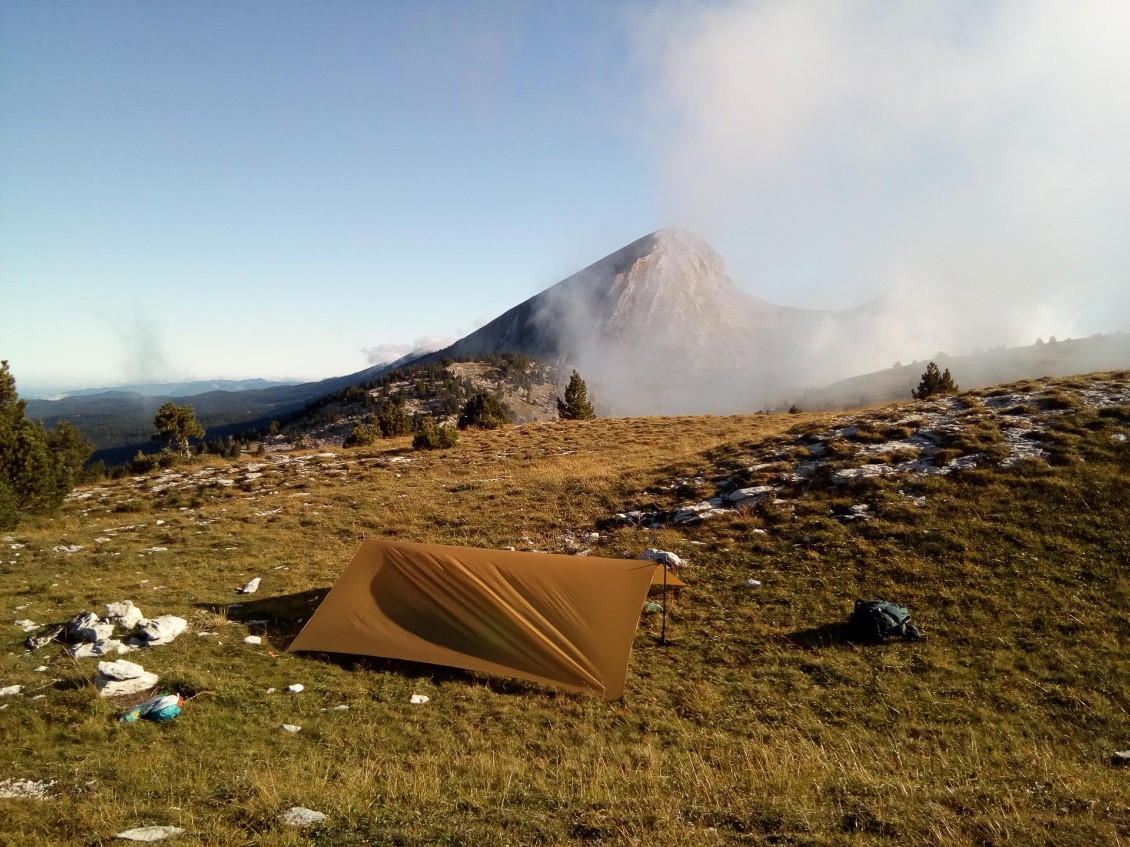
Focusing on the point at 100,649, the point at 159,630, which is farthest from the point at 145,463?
the point at 100,649

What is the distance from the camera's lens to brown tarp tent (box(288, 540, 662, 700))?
12.0m

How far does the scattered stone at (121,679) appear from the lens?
1007 centimetres

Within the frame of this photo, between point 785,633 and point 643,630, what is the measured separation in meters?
3.59

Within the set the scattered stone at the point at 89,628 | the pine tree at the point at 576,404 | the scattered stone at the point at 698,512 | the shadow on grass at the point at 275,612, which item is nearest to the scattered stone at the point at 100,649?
the scattered stone at the point at 89,628

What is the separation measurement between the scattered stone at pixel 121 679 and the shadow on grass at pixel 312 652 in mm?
3066

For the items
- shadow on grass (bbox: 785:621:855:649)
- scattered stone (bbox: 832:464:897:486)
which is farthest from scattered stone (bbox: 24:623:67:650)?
scattered stone (bbox: 832:464:897:486)

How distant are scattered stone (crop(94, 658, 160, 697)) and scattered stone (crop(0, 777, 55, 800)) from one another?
299cm

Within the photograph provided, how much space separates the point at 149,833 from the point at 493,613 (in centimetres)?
745

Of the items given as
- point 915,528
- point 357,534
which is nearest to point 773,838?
point 915,528

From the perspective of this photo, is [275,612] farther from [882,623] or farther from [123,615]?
[882,623]

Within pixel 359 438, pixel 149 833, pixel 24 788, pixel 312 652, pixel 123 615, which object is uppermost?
pixel 149 833

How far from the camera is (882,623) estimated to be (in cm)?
1295

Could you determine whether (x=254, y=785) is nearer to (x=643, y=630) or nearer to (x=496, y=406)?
(x=643, y=630)

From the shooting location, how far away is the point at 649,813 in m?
6.56
